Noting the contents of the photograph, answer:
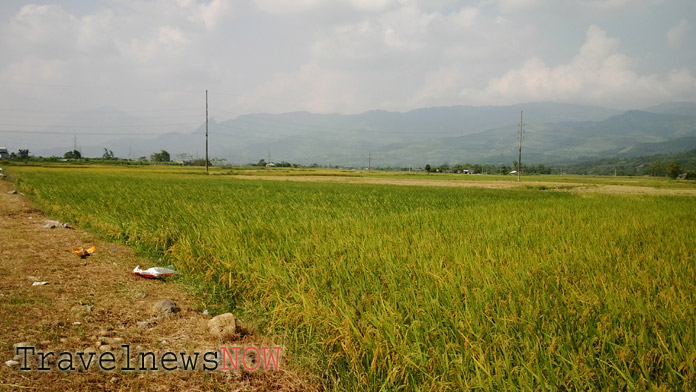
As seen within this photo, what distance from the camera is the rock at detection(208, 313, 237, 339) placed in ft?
11.2

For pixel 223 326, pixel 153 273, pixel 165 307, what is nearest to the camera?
pixel 223 326

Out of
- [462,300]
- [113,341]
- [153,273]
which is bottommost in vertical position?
[113,341]

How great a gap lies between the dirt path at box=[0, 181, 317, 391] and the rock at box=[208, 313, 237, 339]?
0.21 feet

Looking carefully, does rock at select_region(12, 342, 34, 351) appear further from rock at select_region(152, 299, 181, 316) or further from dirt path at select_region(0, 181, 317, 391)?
rock at select_region(152, 299, 181, 316)

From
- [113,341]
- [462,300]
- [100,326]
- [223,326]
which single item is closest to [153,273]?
[100,326]

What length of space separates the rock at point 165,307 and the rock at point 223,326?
2.39 ft

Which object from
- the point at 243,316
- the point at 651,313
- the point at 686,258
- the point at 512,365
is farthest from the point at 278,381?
the point at 686,258

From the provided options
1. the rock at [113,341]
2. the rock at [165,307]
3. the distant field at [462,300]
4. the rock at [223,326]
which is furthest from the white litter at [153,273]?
the rock at [223,326]

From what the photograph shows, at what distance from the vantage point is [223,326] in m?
3.51

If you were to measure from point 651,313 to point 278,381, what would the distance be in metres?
3.02

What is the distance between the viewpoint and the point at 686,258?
4766mm

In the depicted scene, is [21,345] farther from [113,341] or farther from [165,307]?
[165,307]

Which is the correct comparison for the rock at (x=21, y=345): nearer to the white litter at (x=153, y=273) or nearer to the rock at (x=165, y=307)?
the rock at (x=165, y=307)

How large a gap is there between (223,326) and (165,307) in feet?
3.31
